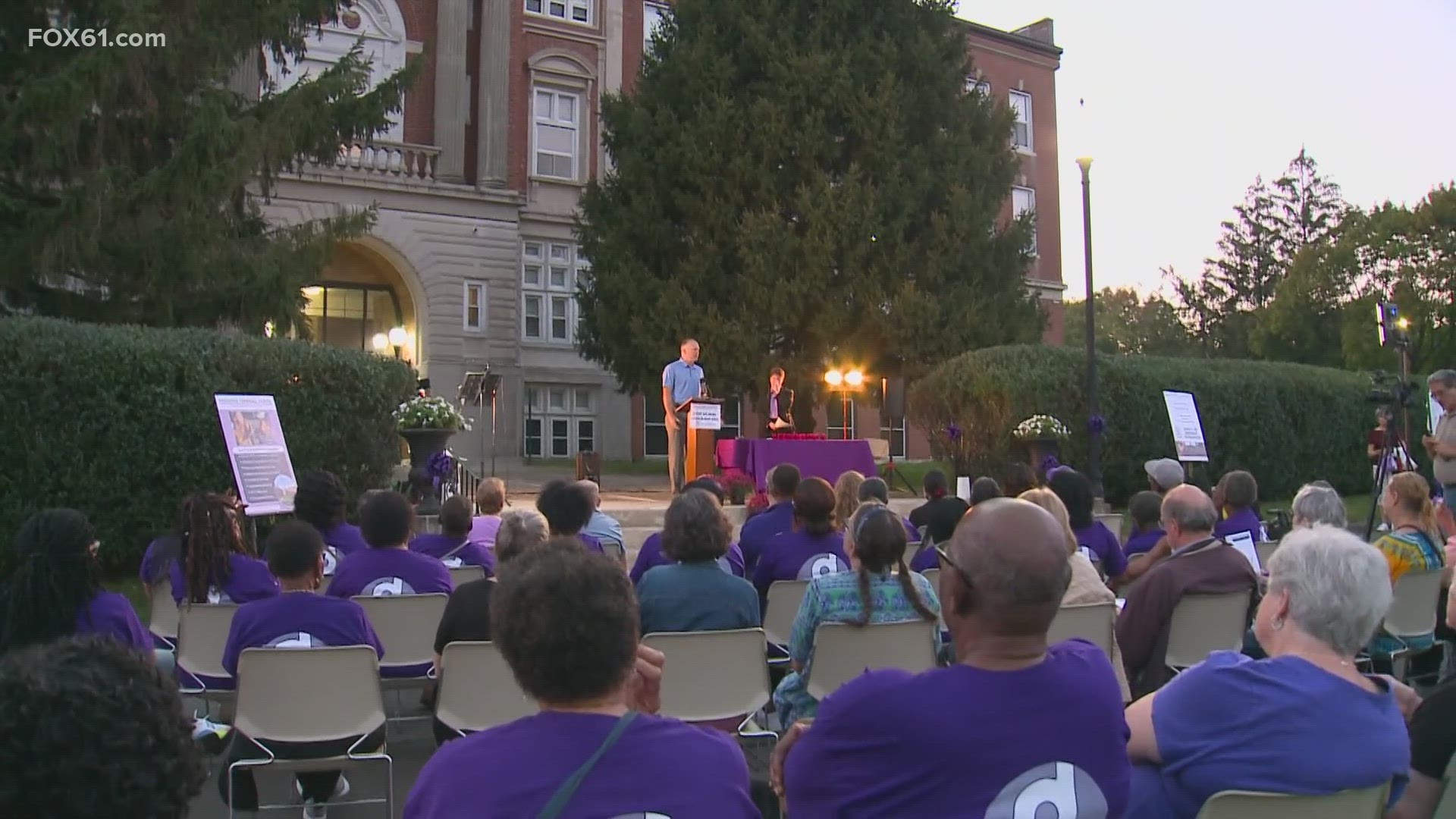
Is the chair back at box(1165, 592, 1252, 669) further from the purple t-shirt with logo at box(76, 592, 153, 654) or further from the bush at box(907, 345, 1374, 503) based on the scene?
the bush at box(907, 345, 1374, 503)

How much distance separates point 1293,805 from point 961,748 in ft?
2.95

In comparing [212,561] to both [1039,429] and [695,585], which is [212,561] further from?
[1039,429]

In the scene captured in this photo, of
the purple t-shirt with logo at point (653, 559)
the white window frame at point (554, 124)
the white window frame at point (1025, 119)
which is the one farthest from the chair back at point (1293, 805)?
the white window frame at point (1025, 119)

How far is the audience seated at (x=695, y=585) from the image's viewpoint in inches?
187

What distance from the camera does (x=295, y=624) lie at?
14.4 feet

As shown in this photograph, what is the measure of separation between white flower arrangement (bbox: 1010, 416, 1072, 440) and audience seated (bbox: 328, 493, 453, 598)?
10.9 meters

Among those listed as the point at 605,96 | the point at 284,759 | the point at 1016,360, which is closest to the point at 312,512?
the point at 284,759

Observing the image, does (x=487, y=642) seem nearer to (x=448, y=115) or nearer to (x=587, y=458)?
(x=587, y=458)

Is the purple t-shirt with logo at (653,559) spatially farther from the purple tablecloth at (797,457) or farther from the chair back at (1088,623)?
the purple tablecloth at (797,457)

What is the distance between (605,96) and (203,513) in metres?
18.2

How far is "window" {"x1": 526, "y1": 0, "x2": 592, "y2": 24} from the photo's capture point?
2895 cm

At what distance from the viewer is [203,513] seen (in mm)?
5410

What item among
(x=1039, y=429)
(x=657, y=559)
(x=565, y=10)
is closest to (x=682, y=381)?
(x=1039, y=429)

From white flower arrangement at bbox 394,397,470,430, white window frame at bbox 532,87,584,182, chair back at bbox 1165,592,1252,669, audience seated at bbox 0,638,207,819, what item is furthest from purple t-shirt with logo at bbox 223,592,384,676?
white window frame at bbox 532,87,584,182
